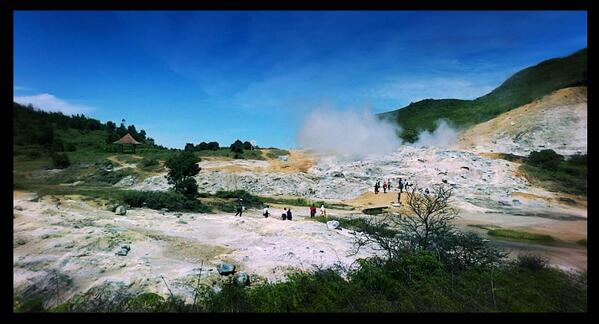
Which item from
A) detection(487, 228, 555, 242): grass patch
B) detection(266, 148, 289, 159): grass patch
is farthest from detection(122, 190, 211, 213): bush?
detection(266, 148, 289, 159): grass patch

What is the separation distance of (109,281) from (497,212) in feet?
68.5

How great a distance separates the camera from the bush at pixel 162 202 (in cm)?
1853

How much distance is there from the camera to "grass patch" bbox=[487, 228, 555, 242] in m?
15.2

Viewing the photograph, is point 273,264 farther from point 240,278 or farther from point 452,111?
Result: point 452,111

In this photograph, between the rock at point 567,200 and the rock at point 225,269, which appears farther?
the rock at point 567,200

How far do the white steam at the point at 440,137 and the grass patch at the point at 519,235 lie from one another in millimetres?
28205

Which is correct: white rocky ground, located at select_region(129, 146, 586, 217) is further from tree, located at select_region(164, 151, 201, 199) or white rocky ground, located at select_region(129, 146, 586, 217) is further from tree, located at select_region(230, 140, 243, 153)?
tree, located at select_region(230, 140, 243, 153)

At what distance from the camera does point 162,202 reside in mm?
19328

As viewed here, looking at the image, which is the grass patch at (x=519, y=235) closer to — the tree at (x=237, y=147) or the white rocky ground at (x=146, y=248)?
the white rocky ground at (x=146, y=248)

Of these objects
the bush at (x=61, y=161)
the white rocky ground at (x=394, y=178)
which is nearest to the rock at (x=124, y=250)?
the bush at (x=61, y=161)

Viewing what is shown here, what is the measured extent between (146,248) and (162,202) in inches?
370

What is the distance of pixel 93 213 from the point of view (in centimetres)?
1437
